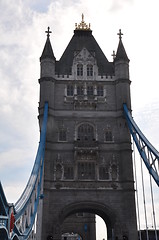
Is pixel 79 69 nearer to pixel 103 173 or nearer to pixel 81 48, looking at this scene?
pixel 81 48

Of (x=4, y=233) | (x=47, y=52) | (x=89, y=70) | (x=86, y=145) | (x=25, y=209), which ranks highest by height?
(x=47, y=52)

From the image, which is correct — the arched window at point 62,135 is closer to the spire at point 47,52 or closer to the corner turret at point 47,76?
the corner turret at point 47,76

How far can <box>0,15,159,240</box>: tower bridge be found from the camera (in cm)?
3641

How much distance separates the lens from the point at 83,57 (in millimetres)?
45344

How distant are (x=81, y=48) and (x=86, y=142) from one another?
13.9m

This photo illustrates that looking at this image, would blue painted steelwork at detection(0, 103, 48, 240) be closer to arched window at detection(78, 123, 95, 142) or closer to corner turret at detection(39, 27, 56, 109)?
corner turret at detection(39, 27, 56, 109)

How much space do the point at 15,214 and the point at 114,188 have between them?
19.6m

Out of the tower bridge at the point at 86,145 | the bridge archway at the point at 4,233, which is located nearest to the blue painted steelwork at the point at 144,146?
the tower bridge at the point at 86,145

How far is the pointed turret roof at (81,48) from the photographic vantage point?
44906 mm

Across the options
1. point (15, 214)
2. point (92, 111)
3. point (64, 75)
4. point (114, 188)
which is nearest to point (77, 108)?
point (92, 111)

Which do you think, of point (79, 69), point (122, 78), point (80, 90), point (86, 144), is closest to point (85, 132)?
point (86, 144)

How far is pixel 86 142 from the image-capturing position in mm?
39656

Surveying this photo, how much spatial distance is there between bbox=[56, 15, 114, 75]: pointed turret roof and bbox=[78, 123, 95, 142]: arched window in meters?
7.37

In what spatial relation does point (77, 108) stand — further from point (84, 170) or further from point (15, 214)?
point (15, 214)
